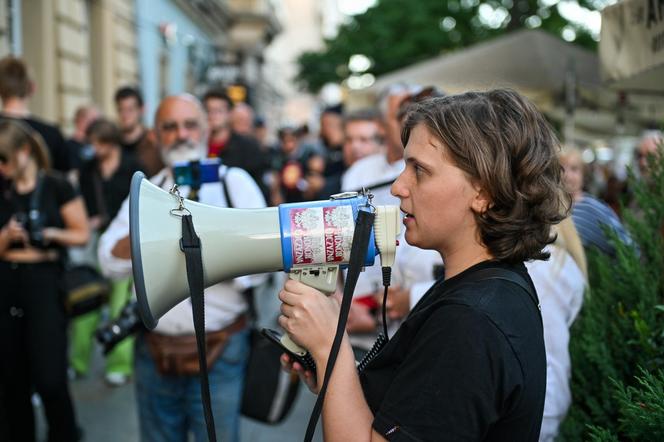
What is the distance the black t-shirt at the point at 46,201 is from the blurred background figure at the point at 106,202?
4.68 feet

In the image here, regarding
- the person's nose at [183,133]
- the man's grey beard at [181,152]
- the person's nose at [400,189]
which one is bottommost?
the person's nose at [400,189]

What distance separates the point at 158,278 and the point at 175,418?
1.65 m

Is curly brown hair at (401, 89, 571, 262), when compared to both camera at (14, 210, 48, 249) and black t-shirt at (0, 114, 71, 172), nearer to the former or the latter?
camera at (14, 210, 48, 249)

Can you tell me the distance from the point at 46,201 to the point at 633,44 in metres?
2.92

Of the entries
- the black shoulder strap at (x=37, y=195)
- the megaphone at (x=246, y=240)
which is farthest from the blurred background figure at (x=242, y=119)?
the megaphone at (x=246, y=240)

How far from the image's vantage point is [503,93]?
1.50m

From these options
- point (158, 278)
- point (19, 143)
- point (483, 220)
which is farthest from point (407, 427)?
point (19, 143)

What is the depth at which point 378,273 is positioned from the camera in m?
3.12

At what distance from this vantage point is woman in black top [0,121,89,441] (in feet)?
11.4

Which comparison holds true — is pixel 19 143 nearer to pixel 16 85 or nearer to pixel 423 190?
pixel 16 85

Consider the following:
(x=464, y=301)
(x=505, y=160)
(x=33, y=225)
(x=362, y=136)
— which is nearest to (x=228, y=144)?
(x=362, y=136)

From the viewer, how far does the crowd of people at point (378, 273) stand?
4.34 feet

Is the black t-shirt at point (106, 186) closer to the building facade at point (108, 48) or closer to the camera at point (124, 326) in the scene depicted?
the building facade at point (108, 48)

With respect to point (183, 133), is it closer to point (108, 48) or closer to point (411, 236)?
point (411, 236)
